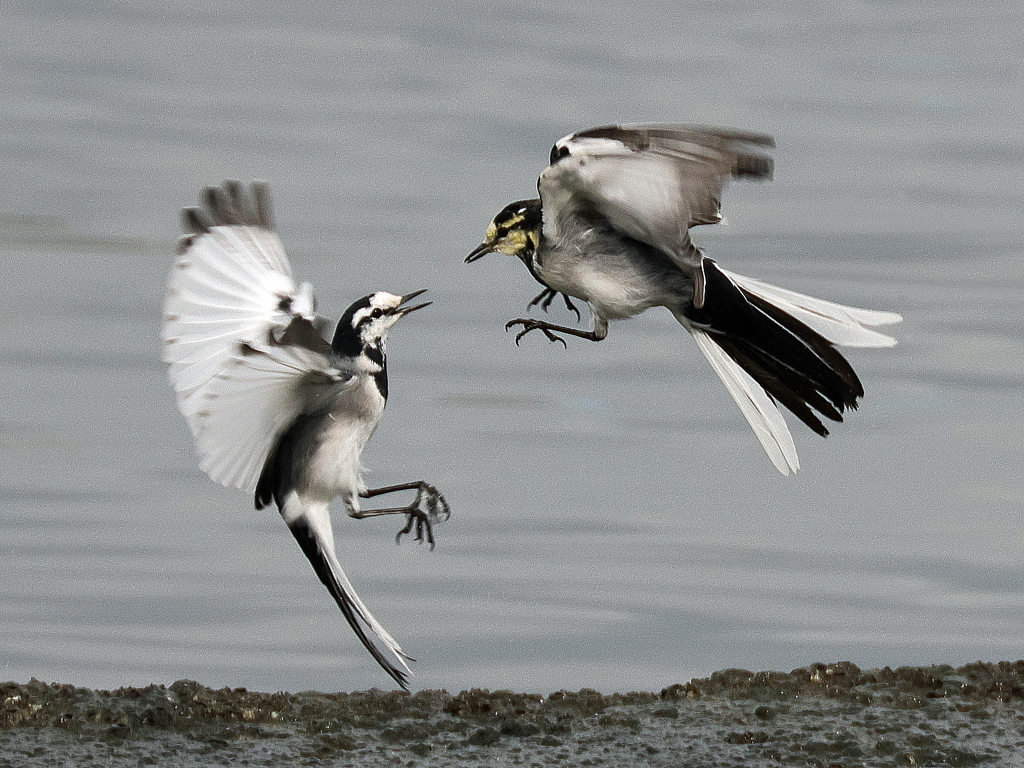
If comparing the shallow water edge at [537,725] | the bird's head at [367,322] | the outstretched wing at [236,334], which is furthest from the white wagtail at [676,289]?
the shallow water edge at [537,725]

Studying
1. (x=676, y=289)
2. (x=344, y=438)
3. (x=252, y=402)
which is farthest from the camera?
(x=676, y=289)

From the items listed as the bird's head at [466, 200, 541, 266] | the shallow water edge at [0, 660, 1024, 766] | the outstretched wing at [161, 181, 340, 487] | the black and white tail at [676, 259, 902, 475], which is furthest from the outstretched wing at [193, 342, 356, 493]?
the black and white tail at [676, 259, 902, 475]

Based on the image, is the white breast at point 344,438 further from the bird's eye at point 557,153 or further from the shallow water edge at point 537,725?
the bird's eye at point 557,153

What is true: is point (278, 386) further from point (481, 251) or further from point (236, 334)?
point (481, 251)

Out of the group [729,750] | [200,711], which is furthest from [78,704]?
[729,750]

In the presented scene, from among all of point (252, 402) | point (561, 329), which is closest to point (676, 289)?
point (561, 329)

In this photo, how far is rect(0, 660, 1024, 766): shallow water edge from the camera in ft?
16.6

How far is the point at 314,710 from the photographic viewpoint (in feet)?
18.1

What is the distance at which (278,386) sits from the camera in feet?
18.4

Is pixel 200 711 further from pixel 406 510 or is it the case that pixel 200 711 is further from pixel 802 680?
pixel 802 680

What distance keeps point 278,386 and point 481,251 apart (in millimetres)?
1364

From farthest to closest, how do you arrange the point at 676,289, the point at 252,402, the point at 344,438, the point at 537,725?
1. the point at 676,289
2. the point at 344,438
3. the point at 252,402
4. the point at 537,725

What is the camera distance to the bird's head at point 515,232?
6539 mm

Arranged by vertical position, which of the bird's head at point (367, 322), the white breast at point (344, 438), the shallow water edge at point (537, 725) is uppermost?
the bird's head at point (367, 322)
